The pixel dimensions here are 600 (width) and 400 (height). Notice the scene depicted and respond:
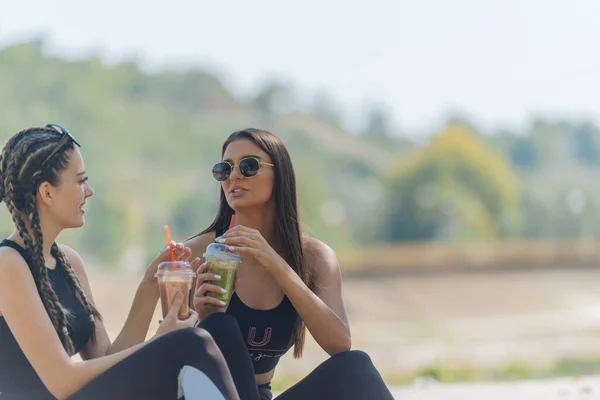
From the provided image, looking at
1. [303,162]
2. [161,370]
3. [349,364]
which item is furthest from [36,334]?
[303,162]

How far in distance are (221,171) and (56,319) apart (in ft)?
2.07

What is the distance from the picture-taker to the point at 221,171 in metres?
2.73

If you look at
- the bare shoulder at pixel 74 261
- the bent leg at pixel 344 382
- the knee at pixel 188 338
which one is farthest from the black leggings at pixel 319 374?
the bare shoulder at pixel 74 261

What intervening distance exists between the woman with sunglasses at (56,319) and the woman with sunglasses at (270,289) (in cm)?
20

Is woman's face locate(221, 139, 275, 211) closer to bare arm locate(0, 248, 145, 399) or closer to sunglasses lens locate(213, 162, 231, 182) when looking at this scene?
sunglasses lens locate(213, 162, 231, 182)

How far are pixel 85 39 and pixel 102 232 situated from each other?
51.9 ft

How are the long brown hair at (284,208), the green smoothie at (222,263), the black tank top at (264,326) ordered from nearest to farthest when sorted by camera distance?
the green smoothie at (222,263)
the black tank top at (264,326)
the long brown hair at (284,208)

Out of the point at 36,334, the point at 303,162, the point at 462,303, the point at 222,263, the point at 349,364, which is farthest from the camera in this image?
the point at 303,162

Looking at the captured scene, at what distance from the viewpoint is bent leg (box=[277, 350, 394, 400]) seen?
8.25ft

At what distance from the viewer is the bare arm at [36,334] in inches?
86.6

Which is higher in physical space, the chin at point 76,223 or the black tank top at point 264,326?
the chin at point 76,223

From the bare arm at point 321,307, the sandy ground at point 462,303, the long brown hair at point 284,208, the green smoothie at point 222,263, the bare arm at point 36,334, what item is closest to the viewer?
the bare arm at point 36,334

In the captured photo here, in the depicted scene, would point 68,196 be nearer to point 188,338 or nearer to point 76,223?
point 76,223

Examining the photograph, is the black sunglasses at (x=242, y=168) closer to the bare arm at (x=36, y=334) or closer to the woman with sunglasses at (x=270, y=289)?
the woman with sunglasses at (x=270, y=289)
